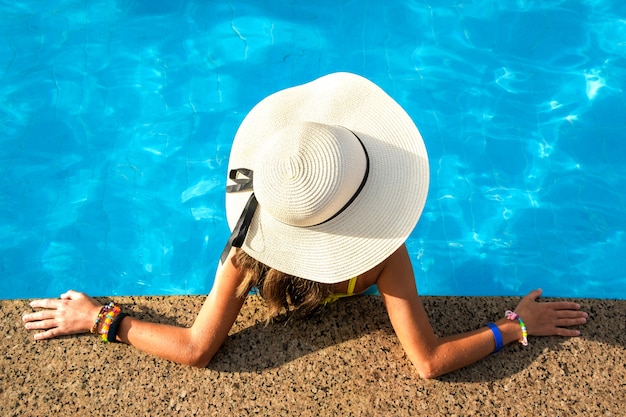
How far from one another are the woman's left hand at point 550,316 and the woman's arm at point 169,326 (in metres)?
1.52

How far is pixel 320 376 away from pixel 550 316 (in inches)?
49.8

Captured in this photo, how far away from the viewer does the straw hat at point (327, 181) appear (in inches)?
81.8

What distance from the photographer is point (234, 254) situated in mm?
2629

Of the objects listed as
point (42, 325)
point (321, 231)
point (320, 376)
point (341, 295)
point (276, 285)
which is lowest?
point (320, 376)

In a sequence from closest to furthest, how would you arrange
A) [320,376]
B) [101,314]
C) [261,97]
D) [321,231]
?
1. [321,231]
2. [320,376]
3. [101,314]
4. [261,97]

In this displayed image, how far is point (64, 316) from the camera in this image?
3100 mm

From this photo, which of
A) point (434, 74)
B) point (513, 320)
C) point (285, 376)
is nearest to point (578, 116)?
point (434, 74)

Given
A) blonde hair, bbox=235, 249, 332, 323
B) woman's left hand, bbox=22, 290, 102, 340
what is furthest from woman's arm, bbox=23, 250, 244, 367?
blonde hair, bbox=235, 249, 332, 323

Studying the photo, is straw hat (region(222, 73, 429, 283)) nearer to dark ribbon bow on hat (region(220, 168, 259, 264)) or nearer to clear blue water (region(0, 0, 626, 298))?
dark ribbon bow on hat (region(220, 168, 259, 264))

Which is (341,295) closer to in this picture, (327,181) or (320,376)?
(320,376)

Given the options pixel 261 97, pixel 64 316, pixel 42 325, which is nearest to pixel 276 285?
pixel 64 316

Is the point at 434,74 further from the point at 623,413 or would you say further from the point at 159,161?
the point at 623,413

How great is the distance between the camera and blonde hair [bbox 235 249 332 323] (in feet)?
8.14

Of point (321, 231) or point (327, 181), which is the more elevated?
point (327, 181)
